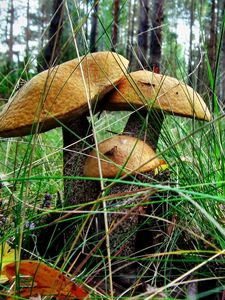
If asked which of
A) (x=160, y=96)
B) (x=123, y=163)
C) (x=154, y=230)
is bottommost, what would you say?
(x=154, y=230)

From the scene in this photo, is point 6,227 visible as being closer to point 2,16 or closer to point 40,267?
point 40,267

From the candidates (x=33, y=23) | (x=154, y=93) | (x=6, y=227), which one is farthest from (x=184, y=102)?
(x=33, y=23)

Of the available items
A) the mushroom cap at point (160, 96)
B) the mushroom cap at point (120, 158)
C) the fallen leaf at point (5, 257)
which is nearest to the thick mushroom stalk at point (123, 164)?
the mushroom cap at point (120, 158)

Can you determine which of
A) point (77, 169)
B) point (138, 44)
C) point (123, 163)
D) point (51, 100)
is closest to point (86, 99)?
point (51, 100)

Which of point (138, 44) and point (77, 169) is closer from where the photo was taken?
point (77, 169)

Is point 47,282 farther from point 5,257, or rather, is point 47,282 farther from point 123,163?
point 123,163

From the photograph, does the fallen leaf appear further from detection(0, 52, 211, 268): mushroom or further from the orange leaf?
detection(0, 52, 211, 268): mushroom

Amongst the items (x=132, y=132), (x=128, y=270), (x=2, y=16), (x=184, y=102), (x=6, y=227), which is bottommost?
(x=128, y=270)

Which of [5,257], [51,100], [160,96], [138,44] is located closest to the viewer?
[5,257]

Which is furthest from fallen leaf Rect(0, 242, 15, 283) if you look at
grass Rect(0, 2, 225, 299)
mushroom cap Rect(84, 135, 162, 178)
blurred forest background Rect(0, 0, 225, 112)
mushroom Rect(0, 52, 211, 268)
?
blurred forest background Rect(0, 0, 225, 112)
